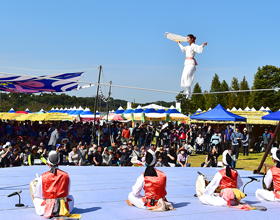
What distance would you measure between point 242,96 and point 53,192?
5681 centimetres

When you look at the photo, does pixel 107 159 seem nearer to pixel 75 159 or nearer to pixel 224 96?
pixel 75 159

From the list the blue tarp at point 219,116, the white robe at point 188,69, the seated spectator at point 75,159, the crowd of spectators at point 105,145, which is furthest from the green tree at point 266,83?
the white robe at point 188,69

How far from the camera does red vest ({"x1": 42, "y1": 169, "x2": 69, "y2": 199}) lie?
5.20m

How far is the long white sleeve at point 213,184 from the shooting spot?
606 centimetres

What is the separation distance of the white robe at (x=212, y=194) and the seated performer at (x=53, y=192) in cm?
250

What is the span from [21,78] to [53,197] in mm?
7953

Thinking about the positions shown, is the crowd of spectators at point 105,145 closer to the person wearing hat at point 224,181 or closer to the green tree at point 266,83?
the person wearing hat at point 224,181

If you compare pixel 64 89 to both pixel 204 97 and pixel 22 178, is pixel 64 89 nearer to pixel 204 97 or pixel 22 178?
pixel 22 178

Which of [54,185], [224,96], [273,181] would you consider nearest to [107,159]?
[273,181]

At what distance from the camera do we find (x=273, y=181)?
6.50 meters

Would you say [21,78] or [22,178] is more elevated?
[21,78]

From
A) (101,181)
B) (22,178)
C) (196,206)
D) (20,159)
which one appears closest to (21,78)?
(20,159)

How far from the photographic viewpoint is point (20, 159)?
10.8 m

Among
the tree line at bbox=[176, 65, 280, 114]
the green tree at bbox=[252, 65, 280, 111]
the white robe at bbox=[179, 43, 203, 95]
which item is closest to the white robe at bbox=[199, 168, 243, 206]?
the white robe at bbox=[179, 43, 203, 95]
